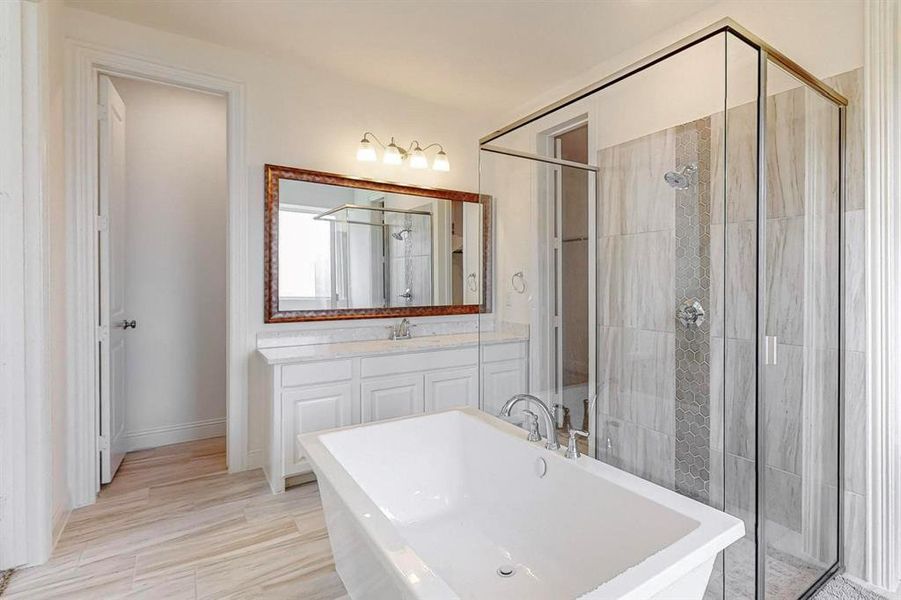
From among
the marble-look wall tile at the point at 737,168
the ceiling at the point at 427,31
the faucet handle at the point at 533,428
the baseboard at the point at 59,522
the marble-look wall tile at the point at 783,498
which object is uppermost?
the ceiling at the point at 427,31

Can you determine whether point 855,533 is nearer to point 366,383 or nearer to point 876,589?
point 876,589

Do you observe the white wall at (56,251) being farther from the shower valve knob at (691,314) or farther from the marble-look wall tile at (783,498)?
the marble-look wall tile at (783,498)

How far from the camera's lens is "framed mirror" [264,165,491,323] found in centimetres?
300

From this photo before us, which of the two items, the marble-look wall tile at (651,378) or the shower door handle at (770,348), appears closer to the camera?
the shower door handle at (770,348)

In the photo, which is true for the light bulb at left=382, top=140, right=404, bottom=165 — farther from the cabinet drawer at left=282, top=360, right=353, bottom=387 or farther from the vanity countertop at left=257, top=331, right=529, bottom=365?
the cabinet drawer at left=282, top=360, right=353, bottom=387

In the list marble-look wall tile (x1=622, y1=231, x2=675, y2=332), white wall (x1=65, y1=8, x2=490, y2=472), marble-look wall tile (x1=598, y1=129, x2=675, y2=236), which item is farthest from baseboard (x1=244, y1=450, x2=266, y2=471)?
marble-look wall tile (x1=598, y1=129, x2=675, y2=236)

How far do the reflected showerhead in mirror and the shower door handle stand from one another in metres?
0.76

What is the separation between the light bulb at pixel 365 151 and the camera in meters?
3.21

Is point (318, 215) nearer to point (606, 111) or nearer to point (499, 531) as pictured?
point (606, 111)

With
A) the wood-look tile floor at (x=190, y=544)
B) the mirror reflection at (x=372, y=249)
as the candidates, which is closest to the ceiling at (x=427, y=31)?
the mirror reflection at (x=372, y=249)

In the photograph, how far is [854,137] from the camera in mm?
1838

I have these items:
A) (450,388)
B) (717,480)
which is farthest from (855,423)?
(450,388)

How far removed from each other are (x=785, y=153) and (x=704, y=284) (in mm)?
568

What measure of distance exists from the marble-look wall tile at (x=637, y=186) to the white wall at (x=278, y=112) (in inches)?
63.8
